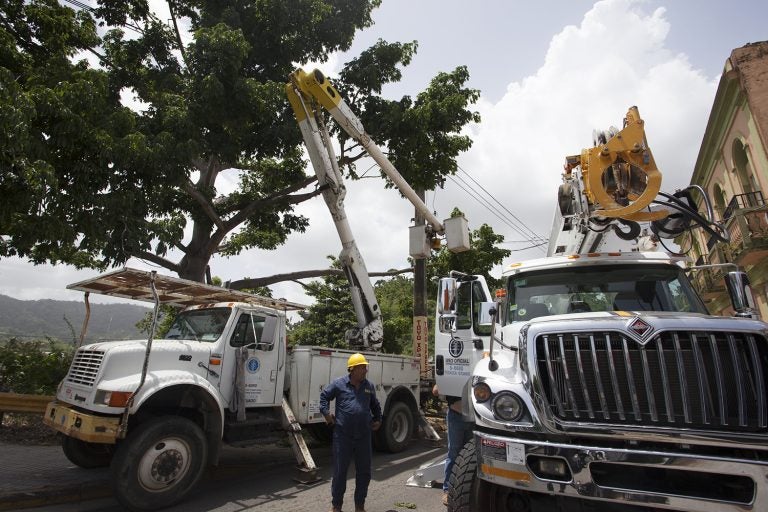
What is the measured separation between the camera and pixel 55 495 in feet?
16.8

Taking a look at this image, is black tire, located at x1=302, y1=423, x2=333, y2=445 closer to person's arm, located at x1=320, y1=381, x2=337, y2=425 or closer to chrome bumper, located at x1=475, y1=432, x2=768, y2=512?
person's arm, located at x1=320, y1=381, x2=337, y2=425

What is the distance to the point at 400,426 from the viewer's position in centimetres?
861

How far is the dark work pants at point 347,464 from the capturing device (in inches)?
176

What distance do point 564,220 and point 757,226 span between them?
940 cm

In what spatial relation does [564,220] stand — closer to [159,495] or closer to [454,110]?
[159,495]

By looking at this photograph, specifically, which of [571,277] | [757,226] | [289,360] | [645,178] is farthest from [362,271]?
[757,226]

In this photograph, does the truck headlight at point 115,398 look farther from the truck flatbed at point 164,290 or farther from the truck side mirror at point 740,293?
the truck side mirror at point 740,293

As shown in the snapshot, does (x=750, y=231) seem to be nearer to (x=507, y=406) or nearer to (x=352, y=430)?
(x=507, y=406)

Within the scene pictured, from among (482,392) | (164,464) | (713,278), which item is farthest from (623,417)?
(713,278)

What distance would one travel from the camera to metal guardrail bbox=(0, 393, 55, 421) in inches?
285

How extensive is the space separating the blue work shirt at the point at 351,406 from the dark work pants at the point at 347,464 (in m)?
0.07

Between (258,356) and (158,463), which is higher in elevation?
(258,356)

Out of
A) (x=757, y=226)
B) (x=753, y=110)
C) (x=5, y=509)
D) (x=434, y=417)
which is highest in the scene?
(x=753, y=110)

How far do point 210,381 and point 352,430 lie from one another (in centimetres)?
234
